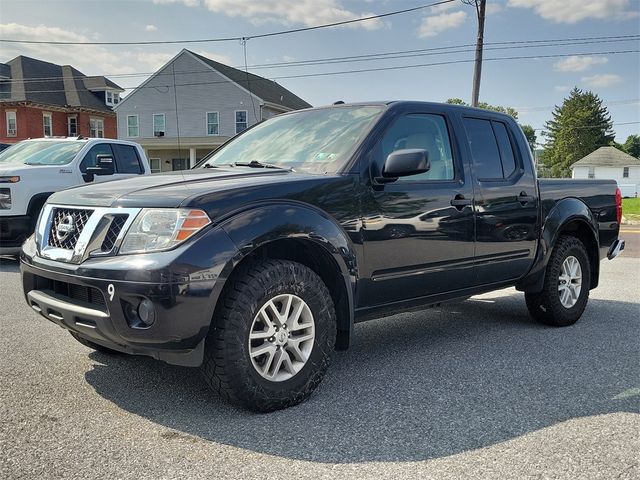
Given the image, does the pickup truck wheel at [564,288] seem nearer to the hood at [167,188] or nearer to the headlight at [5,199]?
the hood at [167,188]

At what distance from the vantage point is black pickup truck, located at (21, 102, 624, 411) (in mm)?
3113

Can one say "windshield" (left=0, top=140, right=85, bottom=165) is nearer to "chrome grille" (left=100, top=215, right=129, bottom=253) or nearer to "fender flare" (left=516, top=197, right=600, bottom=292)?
"chrome grille" (left=100, top=215, right=129, bottom=253)

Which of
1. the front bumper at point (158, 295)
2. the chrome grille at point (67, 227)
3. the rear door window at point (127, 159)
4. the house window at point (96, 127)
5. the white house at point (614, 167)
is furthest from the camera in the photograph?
the white house at point (614, 167)

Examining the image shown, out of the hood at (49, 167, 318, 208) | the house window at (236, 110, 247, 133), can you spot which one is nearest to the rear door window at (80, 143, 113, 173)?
the hood at (49, 167, 318, 208)

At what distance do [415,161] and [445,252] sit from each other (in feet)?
2.85

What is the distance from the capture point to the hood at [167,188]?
10.6ft

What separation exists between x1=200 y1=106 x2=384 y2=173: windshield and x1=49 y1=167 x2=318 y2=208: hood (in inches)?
10.6

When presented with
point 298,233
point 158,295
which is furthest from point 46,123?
point 158,295

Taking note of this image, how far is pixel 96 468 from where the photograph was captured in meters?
2.73

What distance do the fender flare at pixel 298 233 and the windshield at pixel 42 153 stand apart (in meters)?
6.85

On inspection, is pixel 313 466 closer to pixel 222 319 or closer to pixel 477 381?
pixel 222 319

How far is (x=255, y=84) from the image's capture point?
36156 mm

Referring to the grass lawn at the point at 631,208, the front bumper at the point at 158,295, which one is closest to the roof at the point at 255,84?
the grass lawn at the point at 631,208

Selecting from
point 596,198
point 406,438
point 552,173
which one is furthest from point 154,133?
point 552,173
